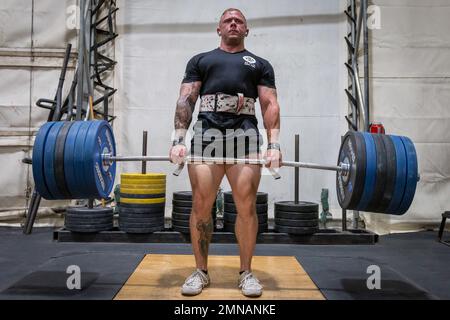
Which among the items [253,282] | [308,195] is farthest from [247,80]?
[308,195]

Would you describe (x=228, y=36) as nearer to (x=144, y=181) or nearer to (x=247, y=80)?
(x=247, y=80)

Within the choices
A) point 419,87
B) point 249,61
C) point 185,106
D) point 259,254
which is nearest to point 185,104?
point 185,106

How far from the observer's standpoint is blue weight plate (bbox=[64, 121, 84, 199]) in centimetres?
191

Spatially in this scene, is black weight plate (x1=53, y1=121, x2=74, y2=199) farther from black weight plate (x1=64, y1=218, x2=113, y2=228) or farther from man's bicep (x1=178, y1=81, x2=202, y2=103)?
black weight plate (x1=64, y1=218, x2=113, y2=228)

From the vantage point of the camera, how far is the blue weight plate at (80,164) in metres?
1.91

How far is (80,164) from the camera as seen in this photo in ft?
6.28

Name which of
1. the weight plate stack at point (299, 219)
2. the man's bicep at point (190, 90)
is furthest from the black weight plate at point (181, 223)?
the man's bicep at point (190, 90)

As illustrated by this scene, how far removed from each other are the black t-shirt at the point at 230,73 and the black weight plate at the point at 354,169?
0.52 metres

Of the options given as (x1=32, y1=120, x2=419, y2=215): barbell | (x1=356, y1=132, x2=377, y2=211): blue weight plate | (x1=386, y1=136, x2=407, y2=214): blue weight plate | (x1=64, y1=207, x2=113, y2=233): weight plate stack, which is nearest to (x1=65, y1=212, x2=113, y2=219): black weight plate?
(x1=64, y1=207, x2=113, y2=233): weight plate stack

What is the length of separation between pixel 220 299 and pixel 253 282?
190 mm

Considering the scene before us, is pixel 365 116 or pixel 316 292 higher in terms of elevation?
pixel 365 116

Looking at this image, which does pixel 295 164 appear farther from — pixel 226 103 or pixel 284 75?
pixel 284 75

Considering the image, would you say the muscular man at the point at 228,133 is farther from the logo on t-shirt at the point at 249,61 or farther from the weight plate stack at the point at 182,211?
the weight plate stack at the point at 182,211

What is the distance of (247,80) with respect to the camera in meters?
2.05
